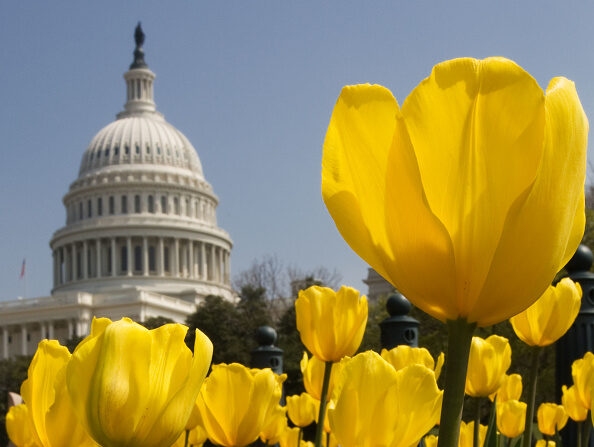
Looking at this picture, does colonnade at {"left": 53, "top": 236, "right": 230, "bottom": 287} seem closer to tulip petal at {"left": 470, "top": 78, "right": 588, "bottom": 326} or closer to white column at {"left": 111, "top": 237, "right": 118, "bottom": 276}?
white column at {"left": 111, "top": 237, "right": 118, "bottom": 276}

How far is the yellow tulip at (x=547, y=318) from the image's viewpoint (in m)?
1.62

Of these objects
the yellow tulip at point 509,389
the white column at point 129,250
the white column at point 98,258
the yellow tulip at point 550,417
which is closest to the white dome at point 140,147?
the white column at point 129,250

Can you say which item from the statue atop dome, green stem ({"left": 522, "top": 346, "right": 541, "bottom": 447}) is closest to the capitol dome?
the statue atop dome

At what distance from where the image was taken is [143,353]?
814 mm

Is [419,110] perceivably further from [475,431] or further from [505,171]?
[475,431]

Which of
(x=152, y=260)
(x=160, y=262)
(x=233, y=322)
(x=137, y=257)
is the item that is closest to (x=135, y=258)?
(x=137, y=257)

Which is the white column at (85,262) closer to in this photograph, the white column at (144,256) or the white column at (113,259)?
the white column at (113,259)

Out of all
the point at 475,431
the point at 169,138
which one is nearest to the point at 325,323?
the point at 475,431

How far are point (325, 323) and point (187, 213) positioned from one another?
70.2 meters

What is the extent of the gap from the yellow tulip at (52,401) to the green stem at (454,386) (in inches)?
17.5

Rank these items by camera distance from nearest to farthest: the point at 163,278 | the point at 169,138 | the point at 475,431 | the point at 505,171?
the point at 505,171, the point at 475,431, the point at 163,278, the point at 169,138

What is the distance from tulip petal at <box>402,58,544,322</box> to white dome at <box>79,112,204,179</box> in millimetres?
71634

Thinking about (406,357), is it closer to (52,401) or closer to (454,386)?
(52,401)

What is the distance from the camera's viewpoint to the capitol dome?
223 feet
